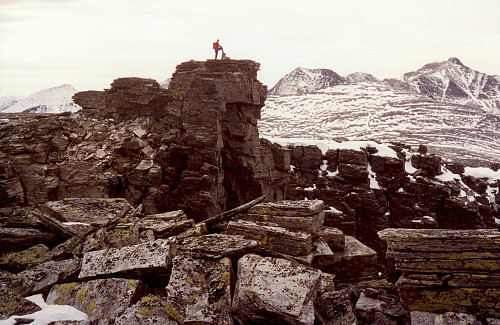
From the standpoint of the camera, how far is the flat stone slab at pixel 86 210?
733cm

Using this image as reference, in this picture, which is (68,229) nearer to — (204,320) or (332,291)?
(204,320)

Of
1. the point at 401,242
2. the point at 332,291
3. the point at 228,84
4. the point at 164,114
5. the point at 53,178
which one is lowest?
the point at 53,178

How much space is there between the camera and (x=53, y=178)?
64.2ft

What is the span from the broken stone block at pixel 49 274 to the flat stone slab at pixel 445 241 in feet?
17.8

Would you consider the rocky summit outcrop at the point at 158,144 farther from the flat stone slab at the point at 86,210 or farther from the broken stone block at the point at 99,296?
the broken stone block at the point at 99,296

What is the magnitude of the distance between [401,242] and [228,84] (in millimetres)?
23434

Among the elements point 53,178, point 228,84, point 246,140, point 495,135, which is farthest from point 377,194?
point 495,135

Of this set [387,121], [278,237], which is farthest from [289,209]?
[387,121]

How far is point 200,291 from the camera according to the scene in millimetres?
4371

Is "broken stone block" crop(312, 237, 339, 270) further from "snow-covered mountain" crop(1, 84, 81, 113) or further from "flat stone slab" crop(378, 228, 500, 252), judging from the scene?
"snow-covered mountain" crop(1, 84, 81, 113)

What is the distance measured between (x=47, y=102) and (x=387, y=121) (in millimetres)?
136343

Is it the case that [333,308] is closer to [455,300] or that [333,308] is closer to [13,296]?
[455,300]

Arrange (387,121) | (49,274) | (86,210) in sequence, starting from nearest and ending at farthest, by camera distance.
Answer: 1. (49,274)
2. (86,210)
3. (387,121)

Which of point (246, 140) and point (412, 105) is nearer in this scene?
point (246, 140)
